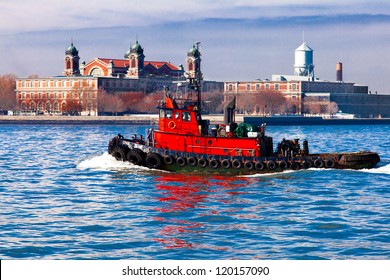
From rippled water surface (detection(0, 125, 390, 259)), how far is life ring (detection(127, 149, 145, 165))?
0.45 metres

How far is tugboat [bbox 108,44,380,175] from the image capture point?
4862 centimetres

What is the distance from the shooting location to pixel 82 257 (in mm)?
26078

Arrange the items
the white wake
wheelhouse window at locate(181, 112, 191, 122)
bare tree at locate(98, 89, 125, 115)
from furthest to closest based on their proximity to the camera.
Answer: bare tree at locate(98, 89, 125, 115) → the white wake → wheelhouse window at locate(181, 112, 191, 122)

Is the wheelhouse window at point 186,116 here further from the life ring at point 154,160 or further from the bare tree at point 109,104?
the bare tree at point 109,104

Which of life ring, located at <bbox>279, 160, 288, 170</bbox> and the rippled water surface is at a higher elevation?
life ring, located at <bbox>279, 160, 288, 170</bbox>

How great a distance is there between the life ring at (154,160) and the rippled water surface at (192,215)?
0.46 metres

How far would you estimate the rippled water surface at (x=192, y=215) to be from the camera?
1069 inches

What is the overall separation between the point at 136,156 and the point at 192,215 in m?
17.0

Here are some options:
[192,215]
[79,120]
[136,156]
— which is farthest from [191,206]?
[79,120]

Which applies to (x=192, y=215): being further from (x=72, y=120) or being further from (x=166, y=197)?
(x=72, y=120)

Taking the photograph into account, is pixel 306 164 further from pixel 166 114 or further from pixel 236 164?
pixel 166 114

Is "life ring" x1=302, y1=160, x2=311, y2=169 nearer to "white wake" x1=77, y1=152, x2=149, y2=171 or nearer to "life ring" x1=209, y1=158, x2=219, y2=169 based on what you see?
"life ring" x1=209, y1=158, x2=219, y2=169

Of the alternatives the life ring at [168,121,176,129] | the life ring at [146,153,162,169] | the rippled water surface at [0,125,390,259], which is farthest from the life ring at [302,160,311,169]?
the life ring at [146,153,162,169]
